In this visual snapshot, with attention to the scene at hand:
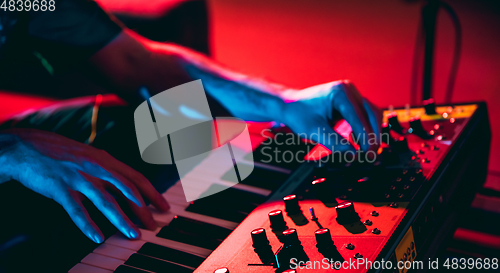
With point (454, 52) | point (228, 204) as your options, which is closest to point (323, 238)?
point (228, 204)

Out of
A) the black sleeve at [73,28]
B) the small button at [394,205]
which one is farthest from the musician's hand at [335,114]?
the black sleeve at [73,28]

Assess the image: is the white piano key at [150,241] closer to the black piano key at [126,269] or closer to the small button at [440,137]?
the black piano key at [126,269]

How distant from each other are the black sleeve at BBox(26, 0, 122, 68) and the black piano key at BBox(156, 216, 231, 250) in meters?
0.64

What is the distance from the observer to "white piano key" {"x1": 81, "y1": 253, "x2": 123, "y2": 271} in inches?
24.5

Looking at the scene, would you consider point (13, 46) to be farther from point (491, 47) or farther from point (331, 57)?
point (491, 47)

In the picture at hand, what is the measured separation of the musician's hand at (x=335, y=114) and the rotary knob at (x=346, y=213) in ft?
0.58

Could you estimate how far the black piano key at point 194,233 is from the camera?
683 millimetres

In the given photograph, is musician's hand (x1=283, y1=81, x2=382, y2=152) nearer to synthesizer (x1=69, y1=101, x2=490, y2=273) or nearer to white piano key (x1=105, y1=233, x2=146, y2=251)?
synthesizer (x1=69, y1=101, x2=490, y2=273)

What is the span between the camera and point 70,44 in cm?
111

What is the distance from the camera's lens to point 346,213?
638mm

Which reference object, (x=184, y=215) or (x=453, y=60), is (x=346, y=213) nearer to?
(x=184, y=215)

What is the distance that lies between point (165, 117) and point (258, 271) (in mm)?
636

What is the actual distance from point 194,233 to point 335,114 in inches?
14.9

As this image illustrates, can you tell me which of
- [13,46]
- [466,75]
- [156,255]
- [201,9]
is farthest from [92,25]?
[466,75]
